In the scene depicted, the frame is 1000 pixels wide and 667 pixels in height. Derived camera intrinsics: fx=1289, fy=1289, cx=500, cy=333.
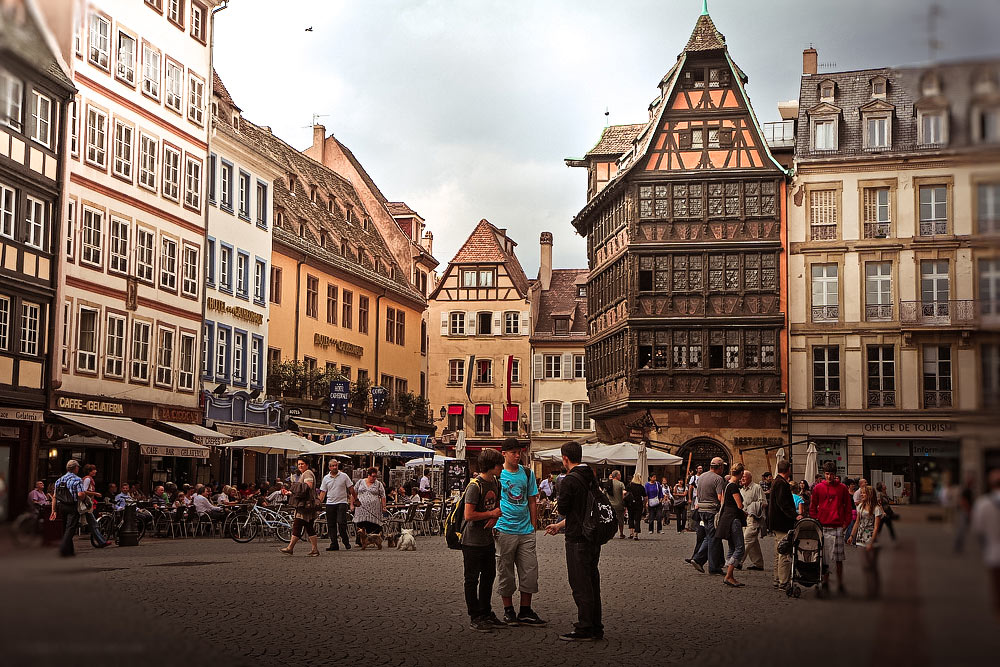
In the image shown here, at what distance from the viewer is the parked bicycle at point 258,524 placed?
26328 mm

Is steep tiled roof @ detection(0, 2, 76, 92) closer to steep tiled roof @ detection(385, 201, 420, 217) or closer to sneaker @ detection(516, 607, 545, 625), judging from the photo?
sneaker @ detection(516, 607, 545, 625)

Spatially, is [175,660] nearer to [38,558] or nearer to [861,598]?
[38,558]

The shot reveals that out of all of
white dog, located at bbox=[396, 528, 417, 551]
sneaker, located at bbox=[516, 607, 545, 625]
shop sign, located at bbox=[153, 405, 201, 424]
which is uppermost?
shop sign, located at bbox=[153, 405, 201, 424]

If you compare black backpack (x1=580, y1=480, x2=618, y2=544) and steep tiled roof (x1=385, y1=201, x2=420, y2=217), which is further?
steep tiled roof (x1=385, y1=201, x2=420, y2=217)

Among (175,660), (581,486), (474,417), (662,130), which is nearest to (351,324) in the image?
(662,130)

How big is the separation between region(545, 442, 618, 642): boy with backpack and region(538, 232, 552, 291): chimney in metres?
67.9

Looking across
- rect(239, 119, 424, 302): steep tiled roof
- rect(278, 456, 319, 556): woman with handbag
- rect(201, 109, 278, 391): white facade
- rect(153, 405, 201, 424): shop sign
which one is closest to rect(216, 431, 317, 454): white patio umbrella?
rect(153, 405, 201, 424): shop sign

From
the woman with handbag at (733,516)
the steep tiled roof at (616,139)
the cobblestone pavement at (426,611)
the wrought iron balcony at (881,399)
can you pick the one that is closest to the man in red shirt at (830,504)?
the cobblestone pavement at (426,611)

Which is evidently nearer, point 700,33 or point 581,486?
point 581,486

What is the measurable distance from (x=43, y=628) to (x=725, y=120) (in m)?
47.9

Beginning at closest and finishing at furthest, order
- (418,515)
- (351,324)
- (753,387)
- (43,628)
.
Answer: (43,628), (418,515), (753,387), (351,324)

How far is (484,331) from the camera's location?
244ft

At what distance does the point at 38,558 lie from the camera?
4.55 ft

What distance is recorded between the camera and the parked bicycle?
86.4 feet
